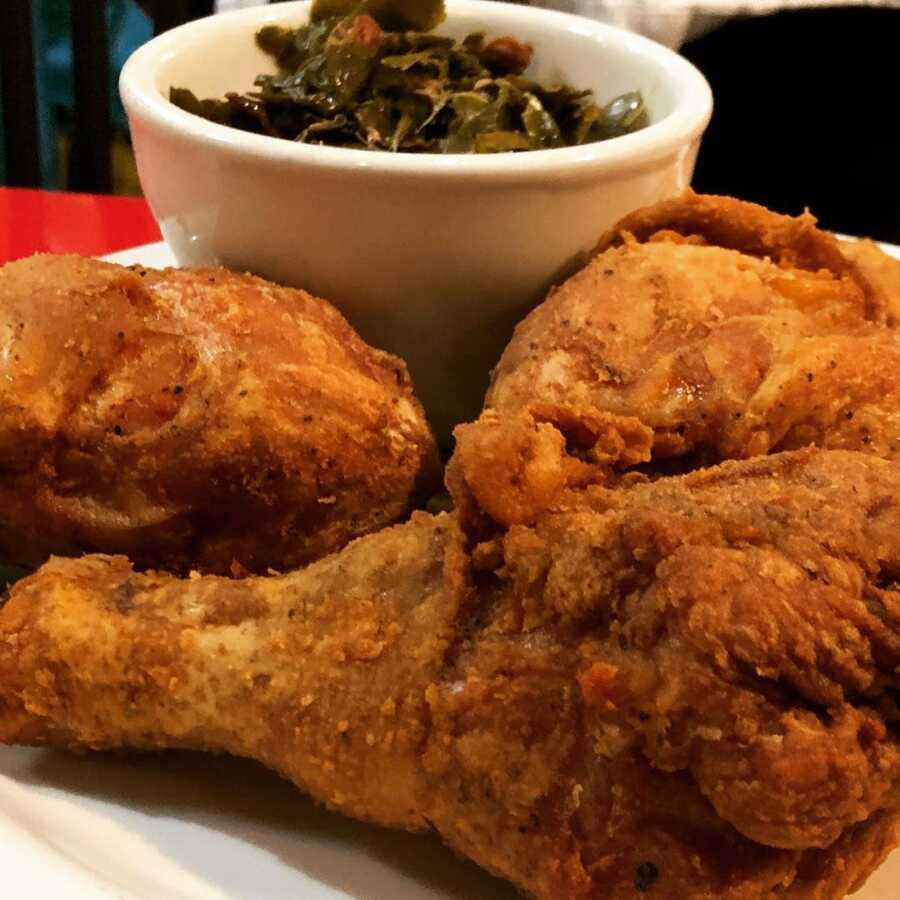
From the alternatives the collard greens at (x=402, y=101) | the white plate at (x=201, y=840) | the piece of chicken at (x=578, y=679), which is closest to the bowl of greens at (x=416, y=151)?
the collard greens at (x=402, y=101)

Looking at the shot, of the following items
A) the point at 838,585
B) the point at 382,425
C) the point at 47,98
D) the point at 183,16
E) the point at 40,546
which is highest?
the point at 838,585

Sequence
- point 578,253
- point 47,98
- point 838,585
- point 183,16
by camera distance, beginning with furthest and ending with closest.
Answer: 1. point 47,98
2. point 183,16
3. point 578,253
4. point 838,585

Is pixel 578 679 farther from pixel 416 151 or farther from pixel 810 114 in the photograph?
pixel 810 114

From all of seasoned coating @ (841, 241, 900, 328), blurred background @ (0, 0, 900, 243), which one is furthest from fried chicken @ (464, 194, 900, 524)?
blurred background @ (0, 0, 900, 243)

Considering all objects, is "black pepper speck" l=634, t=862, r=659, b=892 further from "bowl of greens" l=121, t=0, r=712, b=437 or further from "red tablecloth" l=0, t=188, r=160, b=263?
"red tablecloth" l=0, t=188, r=160, b=263

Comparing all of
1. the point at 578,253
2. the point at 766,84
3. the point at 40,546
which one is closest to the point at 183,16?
the point at 766,84

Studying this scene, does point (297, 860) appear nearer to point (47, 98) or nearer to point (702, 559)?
point (702, 559)
